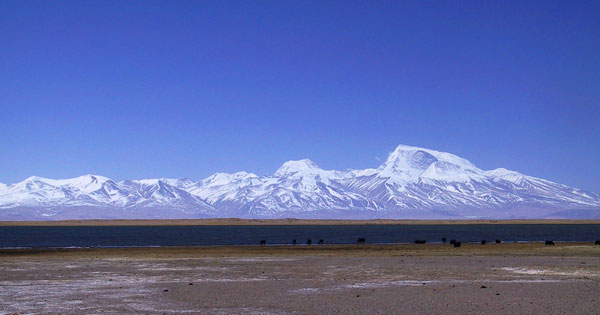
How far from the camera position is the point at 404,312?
68.7ft

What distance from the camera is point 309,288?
27750 millimetres

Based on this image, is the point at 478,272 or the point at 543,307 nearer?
the point at 543,307

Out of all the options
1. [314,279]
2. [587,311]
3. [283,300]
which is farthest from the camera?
[314,279]

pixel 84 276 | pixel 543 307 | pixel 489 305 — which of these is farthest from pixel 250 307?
pixel 84 276

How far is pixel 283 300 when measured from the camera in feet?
79.0

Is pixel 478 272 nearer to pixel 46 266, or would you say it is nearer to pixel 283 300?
pixel 283 300

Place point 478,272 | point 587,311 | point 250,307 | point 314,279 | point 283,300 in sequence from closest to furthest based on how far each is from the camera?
point 587,311 < point 250,307 < point 283,300 < point 314,279 < point 478,272

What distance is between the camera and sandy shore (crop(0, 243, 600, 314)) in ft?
72.7

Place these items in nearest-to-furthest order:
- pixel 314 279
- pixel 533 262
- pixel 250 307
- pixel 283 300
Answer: pixel 250 307 → pixel 283 300 → pixel 314 279 → pixel 533 262

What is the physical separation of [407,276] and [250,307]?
11820mm

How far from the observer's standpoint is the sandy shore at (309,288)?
72.7 feet

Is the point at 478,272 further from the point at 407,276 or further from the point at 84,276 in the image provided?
the point at 84,276

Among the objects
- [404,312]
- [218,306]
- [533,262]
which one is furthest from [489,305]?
[533,262]

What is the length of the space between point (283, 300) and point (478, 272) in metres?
13.5
